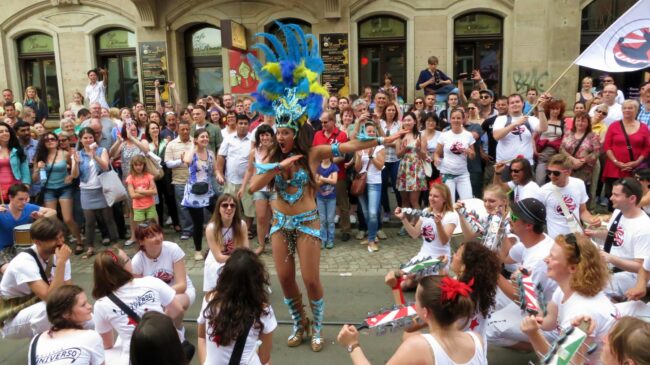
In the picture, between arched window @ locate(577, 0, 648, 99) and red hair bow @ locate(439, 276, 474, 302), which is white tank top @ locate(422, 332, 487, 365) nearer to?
red hair bow @ locate(439, 276, 474, 302)

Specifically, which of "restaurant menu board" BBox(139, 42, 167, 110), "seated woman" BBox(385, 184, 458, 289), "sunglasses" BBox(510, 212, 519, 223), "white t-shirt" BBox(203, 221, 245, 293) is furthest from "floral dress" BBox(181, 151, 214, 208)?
"restaurant menu board" BBox(139, 42, 167, 110)

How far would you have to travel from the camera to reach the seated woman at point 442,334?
2.44 meters

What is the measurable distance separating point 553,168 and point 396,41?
8863mm

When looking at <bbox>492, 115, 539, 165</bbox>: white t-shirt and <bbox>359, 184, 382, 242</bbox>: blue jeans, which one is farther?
<bbox>359, 184, 382, 242</bbox>: blue jeans

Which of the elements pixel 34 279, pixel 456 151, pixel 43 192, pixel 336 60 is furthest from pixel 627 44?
pixel 336 60

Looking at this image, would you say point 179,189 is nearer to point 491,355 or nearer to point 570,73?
point 491,355

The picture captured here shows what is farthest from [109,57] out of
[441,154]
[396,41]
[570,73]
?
[570,73]

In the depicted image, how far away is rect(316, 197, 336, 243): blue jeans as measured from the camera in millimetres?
7422

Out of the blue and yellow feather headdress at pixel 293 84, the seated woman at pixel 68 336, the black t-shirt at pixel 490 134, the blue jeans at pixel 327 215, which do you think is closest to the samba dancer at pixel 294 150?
the blue and yellow feather headdress at pixel 293 84

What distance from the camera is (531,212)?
3980 mm

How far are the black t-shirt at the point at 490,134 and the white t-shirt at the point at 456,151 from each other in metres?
0.81

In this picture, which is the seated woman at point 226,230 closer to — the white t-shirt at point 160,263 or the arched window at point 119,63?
the white t-shirt at point 160,263

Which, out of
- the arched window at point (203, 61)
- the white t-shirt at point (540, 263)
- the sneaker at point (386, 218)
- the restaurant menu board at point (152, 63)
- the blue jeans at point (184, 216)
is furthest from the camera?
the arched window at point (203, 61)

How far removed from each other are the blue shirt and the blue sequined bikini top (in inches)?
119
